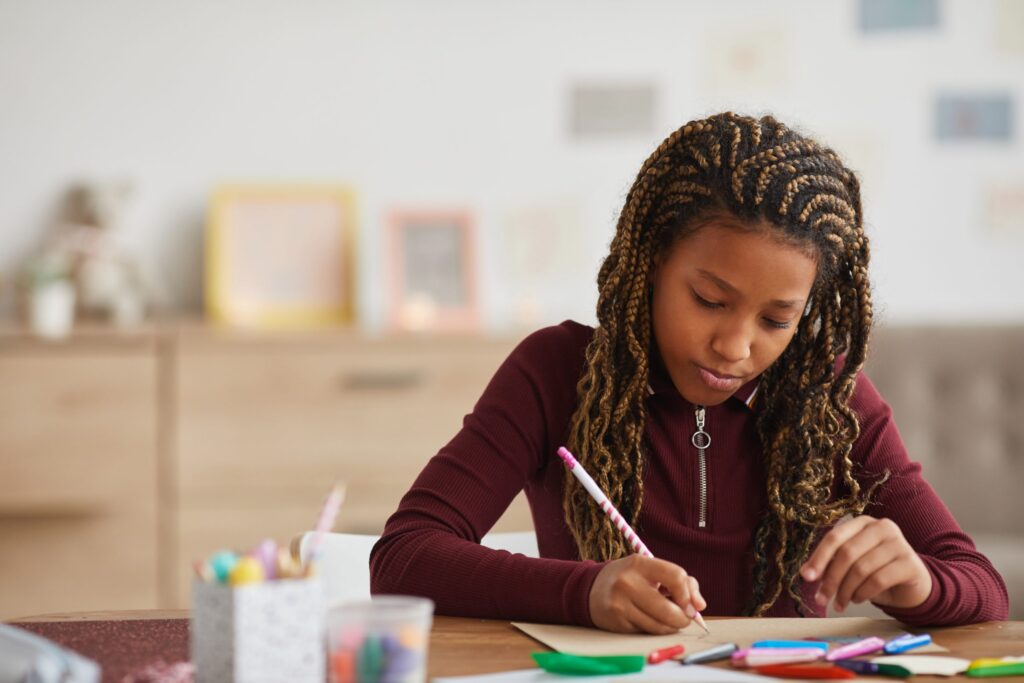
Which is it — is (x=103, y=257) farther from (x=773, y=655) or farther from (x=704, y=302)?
(x=773, y=655)

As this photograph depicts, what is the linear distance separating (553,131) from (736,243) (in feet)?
6.87

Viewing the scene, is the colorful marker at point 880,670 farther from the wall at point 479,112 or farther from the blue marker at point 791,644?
the wall at point 479,112

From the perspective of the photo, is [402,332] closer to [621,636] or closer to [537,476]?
[537,476]

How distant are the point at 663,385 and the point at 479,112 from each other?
6.50 ft

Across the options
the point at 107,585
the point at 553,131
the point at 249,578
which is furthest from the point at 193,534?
the point at 249,578

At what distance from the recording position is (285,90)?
10.8ft

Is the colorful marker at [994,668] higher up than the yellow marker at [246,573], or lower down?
lower down

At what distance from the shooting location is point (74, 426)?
9.65 ft

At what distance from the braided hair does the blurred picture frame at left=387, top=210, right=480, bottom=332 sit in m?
1.85

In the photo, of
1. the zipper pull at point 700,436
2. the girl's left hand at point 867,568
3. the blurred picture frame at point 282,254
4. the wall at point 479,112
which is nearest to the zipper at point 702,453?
the zipper pull at point 700,436

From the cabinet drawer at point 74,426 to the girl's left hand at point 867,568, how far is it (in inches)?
83.0

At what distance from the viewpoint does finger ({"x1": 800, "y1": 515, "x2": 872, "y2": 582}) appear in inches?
43.3

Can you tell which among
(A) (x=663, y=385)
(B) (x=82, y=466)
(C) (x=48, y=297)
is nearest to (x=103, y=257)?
(C) (x=48, y=297)

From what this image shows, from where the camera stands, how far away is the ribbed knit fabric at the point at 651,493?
1.25 metres
